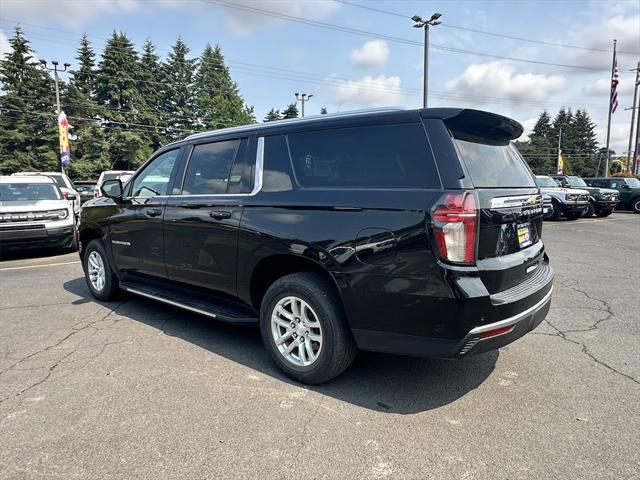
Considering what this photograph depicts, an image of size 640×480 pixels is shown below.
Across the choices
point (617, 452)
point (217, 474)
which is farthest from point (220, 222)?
point (617, 452)

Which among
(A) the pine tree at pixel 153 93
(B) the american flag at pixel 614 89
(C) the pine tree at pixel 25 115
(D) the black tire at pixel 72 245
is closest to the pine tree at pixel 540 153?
(B) the american flag at pixel 614 89

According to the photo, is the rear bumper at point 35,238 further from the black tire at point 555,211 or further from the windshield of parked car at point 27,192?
the black tire at point 555,211

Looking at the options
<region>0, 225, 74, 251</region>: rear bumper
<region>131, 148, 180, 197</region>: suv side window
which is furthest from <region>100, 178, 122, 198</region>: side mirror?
<region>0, 225, 74, 251</region>: rear bumper

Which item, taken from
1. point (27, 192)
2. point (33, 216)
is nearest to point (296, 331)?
point (33, 216)

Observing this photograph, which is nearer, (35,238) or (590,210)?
(35,238)

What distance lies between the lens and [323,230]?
9.95 feet

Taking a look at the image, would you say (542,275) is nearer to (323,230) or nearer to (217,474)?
(323,230)

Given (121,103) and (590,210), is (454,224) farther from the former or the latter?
(121,103)

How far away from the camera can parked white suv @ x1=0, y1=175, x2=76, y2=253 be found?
859cm

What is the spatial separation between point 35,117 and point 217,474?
52203mm

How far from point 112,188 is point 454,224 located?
422cm

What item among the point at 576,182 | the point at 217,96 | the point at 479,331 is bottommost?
the point at 479,331

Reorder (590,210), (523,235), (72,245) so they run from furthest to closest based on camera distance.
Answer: (590,210) → (72,245) → (523,235)

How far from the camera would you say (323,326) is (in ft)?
10.1
